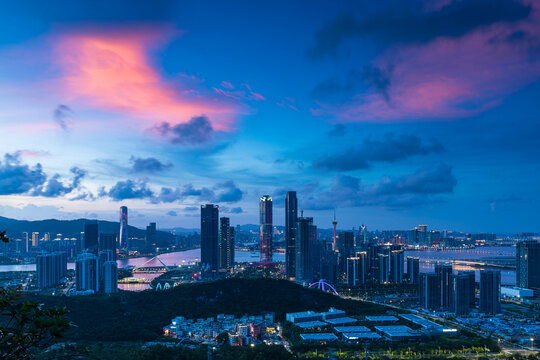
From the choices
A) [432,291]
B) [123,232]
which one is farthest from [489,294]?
[123,232]

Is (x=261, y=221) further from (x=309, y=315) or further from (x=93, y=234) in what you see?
(x=309, y=315)

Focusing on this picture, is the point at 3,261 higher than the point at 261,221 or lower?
lower

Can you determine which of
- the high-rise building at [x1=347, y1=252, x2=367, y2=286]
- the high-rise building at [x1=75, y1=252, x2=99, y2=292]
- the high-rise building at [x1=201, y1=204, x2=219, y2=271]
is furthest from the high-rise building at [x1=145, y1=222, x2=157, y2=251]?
the high-rise building at [x1=347, y1=252, x2=367, y2=286]

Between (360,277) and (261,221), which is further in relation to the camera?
(261,221)

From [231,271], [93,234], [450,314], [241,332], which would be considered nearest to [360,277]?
[450,314]

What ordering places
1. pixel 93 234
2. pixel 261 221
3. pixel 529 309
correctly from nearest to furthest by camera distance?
pixel 529 309
pixel 93 234
pixel 261 221

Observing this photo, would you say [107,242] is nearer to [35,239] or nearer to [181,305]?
[35,239]
